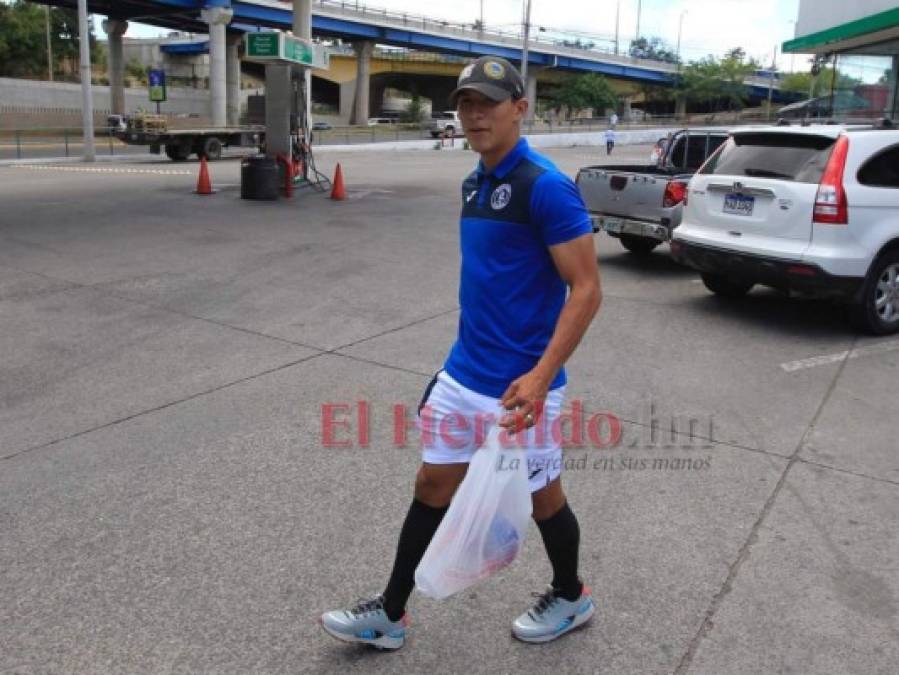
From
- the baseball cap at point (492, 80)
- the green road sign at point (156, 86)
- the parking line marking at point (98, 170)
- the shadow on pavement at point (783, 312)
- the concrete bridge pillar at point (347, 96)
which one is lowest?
the shadow on pavement at point (783, 312)

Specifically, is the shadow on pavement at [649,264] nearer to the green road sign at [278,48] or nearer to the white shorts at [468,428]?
the white shorts at [468,428]

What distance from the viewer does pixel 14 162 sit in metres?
27.5

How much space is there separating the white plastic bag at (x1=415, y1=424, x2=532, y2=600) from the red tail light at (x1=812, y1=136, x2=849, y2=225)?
5.33 m

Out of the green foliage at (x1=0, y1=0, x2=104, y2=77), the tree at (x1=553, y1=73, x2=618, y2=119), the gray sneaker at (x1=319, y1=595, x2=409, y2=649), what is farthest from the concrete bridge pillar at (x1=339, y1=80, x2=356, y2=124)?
the gray sneaker at (x1=319, y1=595, x2=409, y2=649)

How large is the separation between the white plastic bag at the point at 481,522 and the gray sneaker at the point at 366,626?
31cm

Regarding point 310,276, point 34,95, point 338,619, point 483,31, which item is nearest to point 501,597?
point 338,619

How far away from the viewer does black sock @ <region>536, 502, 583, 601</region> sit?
2844mm

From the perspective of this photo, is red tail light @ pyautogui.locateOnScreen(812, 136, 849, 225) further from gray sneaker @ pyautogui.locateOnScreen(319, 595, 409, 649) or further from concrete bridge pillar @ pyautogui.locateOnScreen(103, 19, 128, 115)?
concrete bridge pillar @ pyautogui.locateOnScreen(103, 19, 128, 115)

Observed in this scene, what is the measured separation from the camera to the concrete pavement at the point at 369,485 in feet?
9.66

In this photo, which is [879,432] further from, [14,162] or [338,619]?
[14,162]

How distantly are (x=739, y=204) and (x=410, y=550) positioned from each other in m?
5.77

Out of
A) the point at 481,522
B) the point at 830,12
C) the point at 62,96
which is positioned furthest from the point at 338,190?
the point at 62,96

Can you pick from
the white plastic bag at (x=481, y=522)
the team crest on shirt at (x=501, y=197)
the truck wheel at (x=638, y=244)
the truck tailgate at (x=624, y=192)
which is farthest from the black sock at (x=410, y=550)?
the truck wheel at (x=638, y=244)

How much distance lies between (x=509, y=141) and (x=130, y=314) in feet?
19.4
